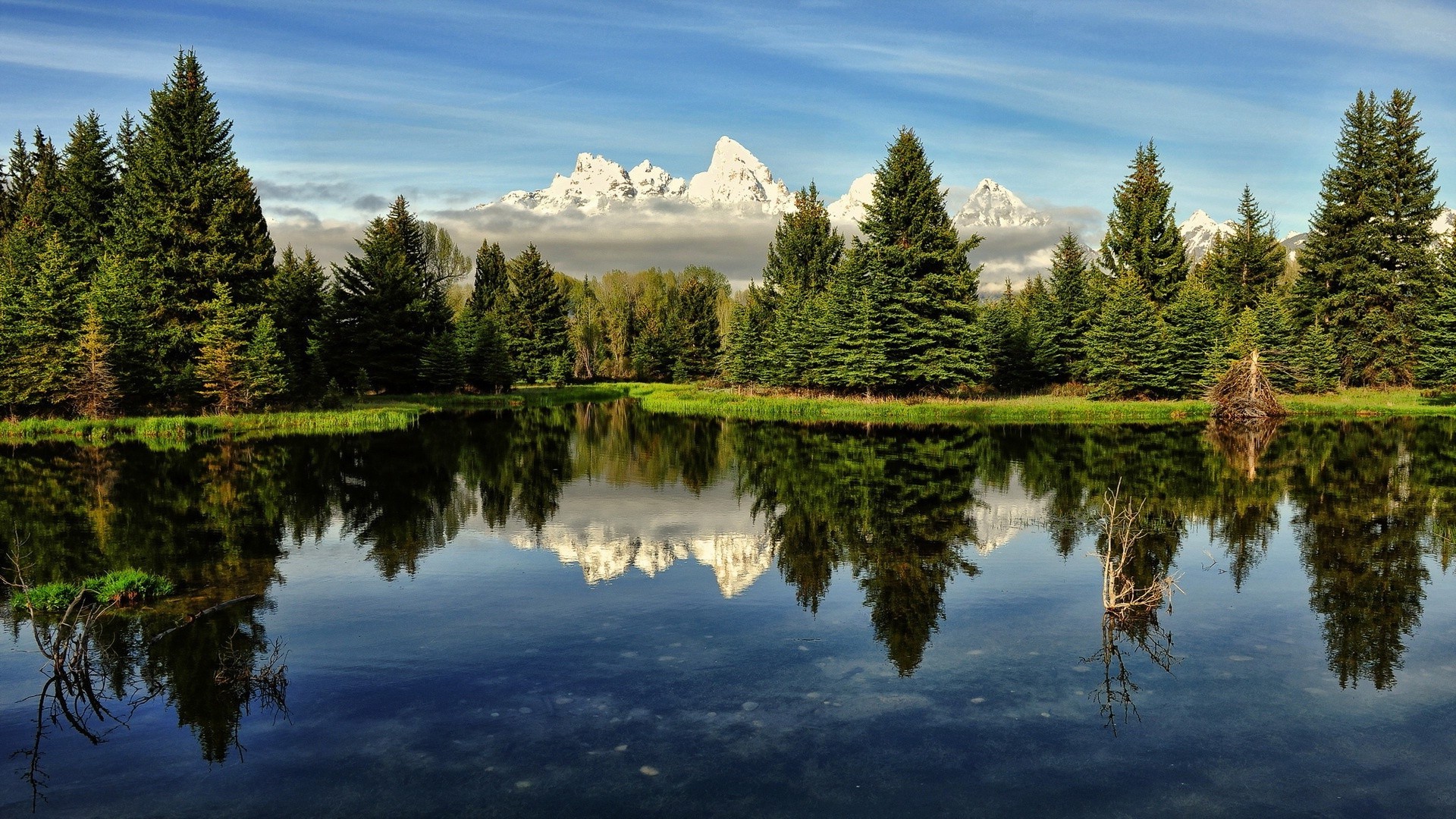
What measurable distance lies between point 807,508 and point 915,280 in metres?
38.1

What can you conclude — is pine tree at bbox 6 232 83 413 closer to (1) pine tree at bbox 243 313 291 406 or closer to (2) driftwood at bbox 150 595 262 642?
(1) pine tree at bbox 243 313 291 406

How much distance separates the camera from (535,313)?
289 feet

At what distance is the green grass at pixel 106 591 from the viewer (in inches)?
520

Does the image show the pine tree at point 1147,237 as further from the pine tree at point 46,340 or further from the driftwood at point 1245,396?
the pine tree at point 46,340

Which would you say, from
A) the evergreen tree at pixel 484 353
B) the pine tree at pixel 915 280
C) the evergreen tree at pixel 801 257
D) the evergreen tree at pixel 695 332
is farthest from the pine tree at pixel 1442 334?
the evergreen tree at pixel 484 353

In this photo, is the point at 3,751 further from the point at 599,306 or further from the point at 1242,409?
the point at 599,306

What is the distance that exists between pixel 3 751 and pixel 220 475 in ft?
68.5

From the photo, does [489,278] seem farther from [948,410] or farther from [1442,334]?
[1442,334]

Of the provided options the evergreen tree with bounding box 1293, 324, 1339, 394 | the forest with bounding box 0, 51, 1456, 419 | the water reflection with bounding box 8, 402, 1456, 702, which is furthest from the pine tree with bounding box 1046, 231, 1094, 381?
the water reflection with bounding box 8, 402, 1456, 702

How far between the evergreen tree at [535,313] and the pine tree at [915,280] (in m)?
38.2

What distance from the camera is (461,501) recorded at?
24.1m

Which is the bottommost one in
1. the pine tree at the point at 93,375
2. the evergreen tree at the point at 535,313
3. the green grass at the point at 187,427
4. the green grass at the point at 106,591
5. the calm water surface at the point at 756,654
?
the calm water surface at the point at 756,654

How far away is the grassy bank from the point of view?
1934 inches

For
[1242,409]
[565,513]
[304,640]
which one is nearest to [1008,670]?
[304,640]
